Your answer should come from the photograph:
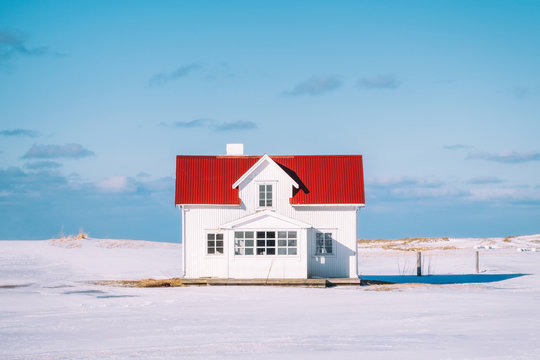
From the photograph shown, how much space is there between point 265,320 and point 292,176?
1437cm

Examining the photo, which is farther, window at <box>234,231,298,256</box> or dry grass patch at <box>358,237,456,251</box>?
dry grass patch at <box>358,237,456,251</box>

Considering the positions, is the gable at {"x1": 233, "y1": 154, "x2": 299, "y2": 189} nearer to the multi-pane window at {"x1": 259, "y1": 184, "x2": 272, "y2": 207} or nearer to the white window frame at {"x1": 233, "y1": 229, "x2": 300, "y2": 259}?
the multi-pane window at {"x1": 259, "y1": 184, "x2": 272, "y2": 207}

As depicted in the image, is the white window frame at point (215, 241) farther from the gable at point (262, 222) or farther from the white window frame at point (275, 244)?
the gable at point (262, 222)

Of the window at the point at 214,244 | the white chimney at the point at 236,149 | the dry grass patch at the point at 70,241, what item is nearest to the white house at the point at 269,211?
the window at the point at 214,244

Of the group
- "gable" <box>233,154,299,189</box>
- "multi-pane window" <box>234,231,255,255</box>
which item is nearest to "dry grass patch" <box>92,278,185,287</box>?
"multi-pane window" <box>234,231,255,255</box>

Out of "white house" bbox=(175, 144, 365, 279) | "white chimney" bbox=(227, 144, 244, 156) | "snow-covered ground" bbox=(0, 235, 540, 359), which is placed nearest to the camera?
"snow-covered ground" bbox=(0, 235, 540, 359)

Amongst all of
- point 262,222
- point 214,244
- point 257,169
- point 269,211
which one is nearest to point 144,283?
point 214,244

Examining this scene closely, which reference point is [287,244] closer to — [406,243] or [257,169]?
[257,169]

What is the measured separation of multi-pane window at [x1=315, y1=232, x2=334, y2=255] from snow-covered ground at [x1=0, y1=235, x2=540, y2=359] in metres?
2.93

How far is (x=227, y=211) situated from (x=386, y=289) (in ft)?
26.7

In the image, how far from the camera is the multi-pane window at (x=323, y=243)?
98.4 feet

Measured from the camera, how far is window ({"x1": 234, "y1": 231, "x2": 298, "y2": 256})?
28953 mm

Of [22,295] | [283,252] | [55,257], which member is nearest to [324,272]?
[283,252]

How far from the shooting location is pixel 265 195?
30234mm
